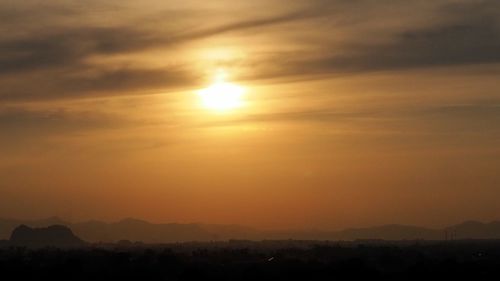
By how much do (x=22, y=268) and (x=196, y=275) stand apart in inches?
962

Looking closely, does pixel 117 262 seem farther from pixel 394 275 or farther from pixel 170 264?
pixel 394 275

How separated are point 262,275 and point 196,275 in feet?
25.4

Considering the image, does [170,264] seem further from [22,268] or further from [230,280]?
[230,280]

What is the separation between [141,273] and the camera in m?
119

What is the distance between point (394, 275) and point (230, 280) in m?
19.1

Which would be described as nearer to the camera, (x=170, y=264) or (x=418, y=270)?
(x=418, y=270)

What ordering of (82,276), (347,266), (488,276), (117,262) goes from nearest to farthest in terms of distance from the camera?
(488,276) < (82,276) < (347,266) < (117,262)

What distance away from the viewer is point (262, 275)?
11475 centimetres

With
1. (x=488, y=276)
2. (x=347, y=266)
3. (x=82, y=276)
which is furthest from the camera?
(x=347, y=266)

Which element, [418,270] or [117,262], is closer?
[418,270]

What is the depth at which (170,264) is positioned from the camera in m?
149

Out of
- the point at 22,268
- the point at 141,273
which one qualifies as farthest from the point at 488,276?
the point at 22,268

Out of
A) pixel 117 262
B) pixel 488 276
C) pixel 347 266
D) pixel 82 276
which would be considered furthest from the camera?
pixel 117 262

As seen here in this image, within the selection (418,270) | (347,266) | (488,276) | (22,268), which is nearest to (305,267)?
(347,266)
